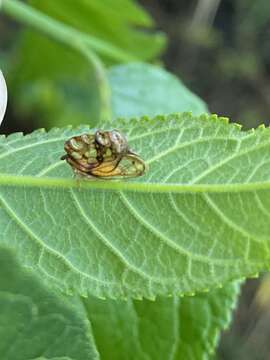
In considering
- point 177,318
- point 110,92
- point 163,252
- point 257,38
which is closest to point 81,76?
point 110,92

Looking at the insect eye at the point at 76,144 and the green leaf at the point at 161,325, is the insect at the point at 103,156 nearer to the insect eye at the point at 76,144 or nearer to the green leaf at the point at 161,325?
the insect eye at the point at 76,144

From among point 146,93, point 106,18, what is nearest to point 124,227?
point 146,93

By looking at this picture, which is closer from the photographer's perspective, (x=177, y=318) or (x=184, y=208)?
(x=184, y=208)

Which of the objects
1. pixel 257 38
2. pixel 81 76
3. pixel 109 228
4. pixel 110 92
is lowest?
pixel 109 228

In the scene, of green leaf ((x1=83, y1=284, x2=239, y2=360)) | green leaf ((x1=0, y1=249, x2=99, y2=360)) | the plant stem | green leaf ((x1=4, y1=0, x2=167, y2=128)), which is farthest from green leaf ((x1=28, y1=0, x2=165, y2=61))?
green leaf ((x1=0, y1=249, x2=99, y2=360))

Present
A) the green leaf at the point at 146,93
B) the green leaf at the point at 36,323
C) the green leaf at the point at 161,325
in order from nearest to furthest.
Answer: the green leaf at the point at 36,323 < the green leaf at the point at 161,325 < the green leaf at the point at 146,93

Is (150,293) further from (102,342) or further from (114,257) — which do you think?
(102,342)

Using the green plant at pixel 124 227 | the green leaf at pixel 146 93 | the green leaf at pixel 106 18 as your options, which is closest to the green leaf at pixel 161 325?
the green plant at pixel 124 227
